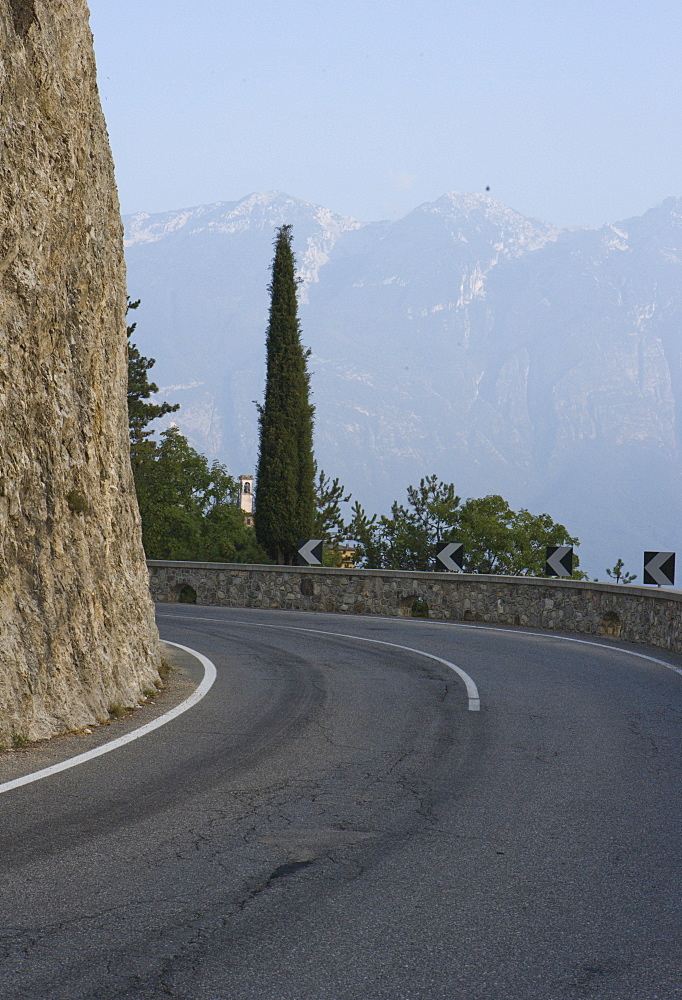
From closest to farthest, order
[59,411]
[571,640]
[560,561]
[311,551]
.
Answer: [59,411], [571,640], [560,561], [311,551]

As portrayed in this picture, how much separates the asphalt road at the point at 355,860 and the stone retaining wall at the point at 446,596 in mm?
10836

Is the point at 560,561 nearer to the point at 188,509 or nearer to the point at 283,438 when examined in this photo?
the point at 283,438

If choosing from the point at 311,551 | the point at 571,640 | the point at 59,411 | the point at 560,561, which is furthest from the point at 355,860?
the point at 311,551

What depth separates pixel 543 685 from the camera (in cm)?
1384

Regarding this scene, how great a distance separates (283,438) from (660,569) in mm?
19777

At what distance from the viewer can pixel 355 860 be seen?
572cm

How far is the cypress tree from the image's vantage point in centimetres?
3891

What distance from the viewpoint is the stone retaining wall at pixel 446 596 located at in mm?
21750

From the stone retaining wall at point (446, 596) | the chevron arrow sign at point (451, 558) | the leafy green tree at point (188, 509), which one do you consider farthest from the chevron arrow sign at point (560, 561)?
the leafy green tree at point (188, 509)

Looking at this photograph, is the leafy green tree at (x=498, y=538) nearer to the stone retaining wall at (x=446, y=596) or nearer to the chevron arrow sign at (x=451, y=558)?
the stone retaining wall at (x=446, y=596)

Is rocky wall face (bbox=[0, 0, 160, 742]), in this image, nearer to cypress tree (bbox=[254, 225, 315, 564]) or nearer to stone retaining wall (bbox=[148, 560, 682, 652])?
stone retaining wall (bbox=[148, 560, 682, 652])

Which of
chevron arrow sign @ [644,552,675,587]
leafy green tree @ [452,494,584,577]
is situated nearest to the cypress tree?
leafy green tree @ [452,494,584,577]

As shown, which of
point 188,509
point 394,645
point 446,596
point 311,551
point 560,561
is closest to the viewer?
point 394,645

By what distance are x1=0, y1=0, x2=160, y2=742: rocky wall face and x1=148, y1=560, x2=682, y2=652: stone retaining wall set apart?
11747mm
